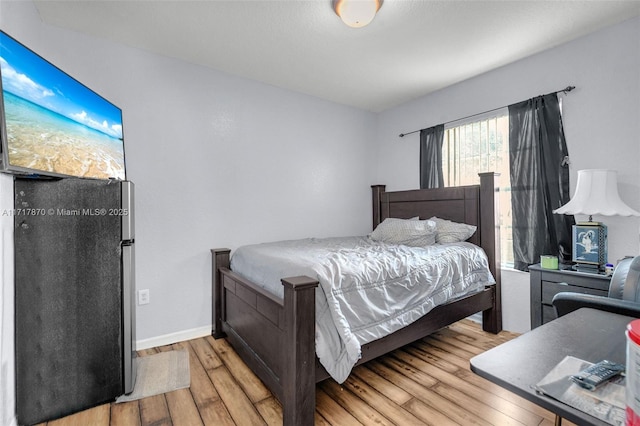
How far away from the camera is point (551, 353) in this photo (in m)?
0.74

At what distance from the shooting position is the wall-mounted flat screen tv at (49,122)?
1.39m

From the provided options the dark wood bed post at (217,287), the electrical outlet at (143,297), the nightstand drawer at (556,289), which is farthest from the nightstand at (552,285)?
the electrical outlet at (143,297)

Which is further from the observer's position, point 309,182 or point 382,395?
point 309,182

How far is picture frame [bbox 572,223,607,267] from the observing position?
216 centimetres

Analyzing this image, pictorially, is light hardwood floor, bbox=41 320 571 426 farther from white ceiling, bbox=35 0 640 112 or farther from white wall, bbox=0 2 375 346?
white ceiling, bbox=35 0 640 112

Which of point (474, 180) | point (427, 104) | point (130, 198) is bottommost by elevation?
point (130, 198)


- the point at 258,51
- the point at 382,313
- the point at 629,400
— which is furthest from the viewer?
the point at 258,51

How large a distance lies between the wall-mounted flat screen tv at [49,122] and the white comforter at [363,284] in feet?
4.11

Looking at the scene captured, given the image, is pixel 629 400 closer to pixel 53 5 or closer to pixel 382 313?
pixel 382 313

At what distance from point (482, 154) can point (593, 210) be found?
1.21 meters

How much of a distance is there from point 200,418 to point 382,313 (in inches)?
46.1

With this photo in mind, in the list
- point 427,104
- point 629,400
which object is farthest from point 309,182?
point 629,400

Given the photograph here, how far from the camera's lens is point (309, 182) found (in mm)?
3518

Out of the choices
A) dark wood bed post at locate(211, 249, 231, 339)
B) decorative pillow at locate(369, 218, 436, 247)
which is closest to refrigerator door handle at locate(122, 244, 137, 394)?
dark wood bed post at locate(211, 249, 231, 339)
